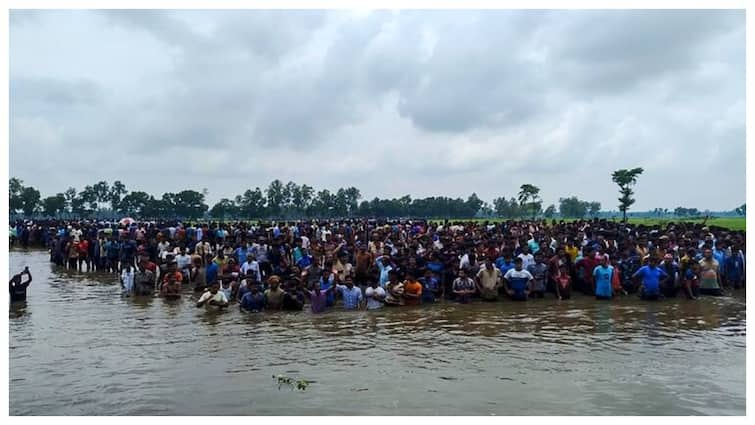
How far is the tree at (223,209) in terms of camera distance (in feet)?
229

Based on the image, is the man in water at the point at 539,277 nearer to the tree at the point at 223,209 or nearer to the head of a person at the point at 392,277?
the head of a person at the point at 392,277

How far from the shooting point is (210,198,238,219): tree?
Answer: 6969cm

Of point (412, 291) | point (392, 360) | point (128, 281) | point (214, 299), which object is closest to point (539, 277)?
point (412, 291)

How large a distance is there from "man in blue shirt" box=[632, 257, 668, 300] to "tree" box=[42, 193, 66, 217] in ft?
187

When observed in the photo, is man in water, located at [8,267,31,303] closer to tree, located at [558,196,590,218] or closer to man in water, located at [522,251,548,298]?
man in water, located at [522,251,548,298]

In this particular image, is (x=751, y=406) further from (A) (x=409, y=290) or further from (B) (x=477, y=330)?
(A) (x=409, y=290)

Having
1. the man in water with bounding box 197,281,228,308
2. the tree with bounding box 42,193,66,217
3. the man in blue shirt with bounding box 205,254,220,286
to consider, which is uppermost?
the tree with bounding box 42,193,66,217

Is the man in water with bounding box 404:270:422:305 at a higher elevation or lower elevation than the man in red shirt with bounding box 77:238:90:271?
lower

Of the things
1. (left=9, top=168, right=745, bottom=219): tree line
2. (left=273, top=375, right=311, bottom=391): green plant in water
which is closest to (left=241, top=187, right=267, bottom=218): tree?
(left=9, top=168, right=745, bottom=219): tree line

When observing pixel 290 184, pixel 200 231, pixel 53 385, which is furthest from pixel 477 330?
pixel 290 184

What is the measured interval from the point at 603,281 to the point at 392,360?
6338mm

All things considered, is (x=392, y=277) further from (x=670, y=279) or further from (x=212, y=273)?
(x=670, y=279)

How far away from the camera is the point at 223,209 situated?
230 feet

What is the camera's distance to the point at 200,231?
2150cm
